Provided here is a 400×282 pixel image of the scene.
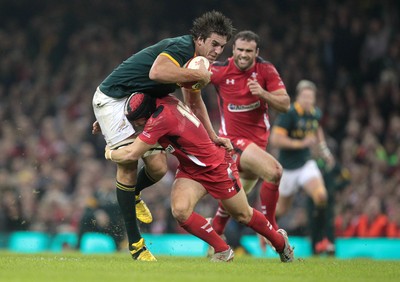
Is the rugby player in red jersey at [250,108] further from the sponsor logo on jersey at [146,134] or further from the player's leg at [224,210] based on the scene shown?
the sponsor logo on jersey at [146,134]

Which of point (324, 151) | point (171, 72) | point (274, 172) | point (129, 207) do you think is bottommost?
point (324, 151)

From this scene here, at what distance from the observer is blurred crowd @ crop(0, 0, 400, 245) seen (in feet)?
53.6

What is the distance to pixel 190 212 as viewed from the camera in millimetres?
9047

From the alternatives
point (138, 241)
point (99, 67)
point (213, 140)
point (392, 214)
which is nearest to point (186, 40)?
point (213, 140)

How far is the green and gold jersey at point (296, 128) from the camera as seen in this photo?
13.7m

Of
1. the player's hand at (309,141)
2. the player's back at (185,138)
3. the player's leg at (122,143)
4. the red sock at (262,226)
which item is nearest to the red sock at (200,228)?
the red sock at (262,226)

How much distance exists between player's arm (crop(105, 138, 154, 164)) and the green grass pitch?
98cm

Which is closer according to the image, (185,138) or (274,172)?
(185,138)

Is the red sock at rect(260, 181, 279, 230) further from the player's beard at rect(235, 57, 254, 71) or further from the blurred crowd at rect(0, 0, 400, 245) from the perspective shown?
the blurred crowd at rect(0, 0, 400, 245)

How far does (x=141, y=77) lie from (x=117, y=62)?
39.0ft

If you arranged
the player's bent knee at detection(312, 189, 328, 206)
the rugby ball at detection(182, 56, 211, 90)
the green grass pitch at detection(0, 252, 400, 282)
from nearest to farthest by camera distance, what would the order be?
the green grass pitch at detection(0, 252, 400, 282) < the rugby ball at detection(182, 56, 211, 90) < the player's bent knee at detection(312, 189, 328, 206)

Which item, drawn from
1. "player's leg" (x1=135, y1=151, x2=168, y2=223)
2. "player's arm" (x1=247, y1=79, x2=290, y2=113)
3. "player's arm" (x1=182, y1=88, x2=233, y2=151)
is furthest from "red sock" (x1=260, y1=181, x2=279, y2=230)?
"player's leg" (x1=135, y1=151, x2=168, y2=223)

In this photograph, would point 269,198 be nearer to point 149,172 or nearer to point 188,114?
point 149,172

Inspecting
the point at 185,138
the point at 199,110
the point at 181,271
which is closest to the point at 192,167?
the point at 185,138
